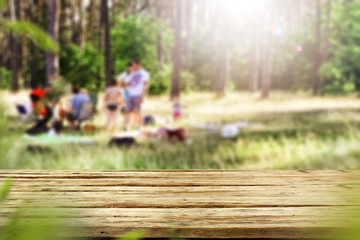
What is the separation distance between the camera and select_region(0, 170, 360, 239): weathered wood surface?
1.04 metres

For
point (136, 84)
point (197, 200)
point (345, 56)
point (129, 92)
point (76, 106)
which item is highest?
point (345, 56)

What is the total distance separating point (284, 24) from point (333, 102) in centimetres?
428

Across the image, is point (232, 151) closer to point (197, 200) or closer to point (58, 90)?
point (197, 200)

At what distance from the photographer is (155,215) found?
3.72 ft

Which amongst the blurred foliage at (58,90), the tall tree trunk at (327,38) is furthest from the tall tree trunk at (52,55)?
the blurred foliage at (58,90)

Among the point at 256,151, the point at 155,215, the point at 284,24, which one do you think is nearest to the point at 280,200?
the point at 155,215

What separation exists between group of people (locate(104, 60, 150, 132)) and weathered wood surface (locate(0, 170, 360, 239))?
6.55 meters

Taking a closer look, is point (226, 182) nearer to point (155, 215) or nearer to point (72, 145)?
point (155, 215)

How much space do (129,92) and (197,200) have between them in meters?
7.05

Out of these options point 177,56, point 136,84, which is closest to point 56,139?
point 136,84

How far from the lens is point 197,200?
4.16ft

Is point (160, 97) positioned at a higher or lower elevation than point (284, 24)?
lower

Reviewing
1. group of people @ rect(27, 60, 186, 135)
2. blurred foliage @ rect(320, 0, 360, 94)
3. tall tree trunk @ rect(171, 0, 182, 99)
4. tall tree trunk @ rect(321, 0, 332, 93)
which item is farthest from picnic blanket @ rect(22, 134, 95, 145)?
blurred foliage @ rect(320, 0, 360, 94)

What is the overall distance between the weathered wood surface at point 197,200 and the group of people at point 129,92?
6.55 metres
